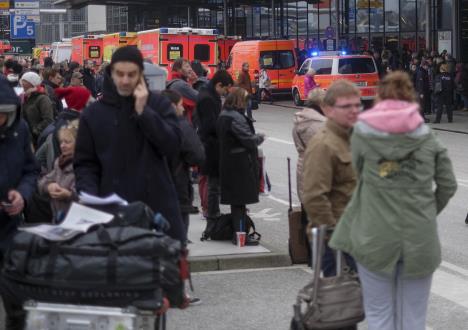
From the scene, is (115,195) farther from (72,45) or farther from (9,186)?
(72,45)

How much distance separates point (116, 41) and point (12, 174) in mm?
33655

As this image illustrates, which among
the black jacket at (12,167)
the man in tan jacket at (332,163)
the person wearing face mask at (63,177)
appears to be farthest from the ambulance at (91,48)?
the man in tan jacket at (332,163)

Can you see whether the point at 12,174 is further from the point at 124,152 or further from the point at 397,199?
the point at 397,199

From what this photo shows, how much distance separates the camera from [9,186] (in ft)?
20.7

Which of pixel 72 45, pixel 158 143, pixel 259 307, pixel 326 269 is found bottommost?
pixel 259 307

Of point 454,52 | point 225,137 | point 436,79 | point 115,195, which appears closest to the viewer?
point 115,195

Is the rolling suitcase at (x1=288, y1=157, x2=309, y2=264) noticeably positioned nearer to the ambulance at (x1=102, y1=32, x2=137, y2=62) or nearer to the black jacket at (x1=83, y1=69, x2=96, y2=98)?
the black jacket at (x1=83, y1=69, x2=96, y2=98)

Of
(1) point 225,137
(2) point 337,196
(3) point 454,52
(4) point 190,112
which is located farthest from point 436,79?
(2) point 337,196

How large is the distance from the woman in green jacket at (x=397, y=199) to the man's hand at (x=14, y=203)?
1.99m

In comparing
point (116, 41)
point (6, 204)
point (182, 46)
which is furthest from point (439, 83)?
point (6, 204)

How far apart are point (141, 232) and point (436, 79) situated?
25041 millimetres

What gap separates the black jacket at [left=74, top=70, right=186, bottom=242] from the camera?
5.79 m

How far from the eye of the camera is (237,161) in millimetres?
10414

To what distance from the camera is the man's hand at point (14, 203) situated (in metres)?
6.18
